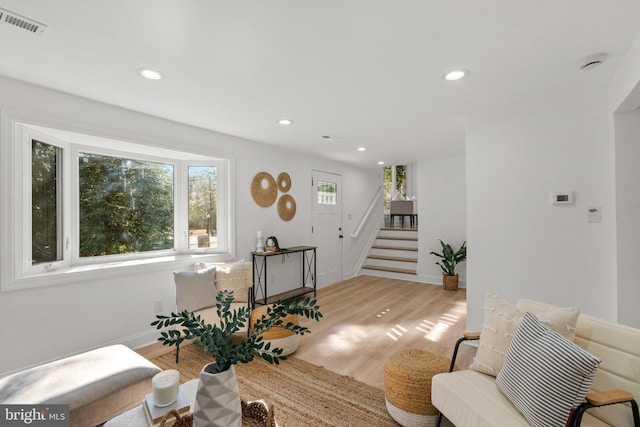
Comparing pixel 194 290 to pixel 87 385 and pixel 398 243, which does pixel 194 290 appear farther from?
pixel 398 243

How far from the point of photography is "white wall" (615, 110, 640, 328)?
7.24 feet

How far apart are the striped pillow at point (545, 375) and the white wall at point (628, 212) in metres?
1.41

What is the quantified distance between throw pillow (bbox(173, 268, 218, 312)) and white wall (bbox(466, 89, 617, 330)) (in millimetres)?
2586

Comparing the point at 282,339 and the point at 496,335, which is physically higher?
the point at 496,335

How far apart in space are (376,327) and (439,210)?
120 inches

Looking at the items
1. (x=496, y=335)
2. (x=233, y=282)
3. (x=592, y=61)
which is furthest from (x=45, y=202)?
(x=592, y=61)

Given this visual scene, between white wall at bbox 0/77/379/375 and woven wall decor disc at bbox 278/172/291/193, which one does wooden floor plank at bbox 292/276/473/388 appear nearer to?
white wall at bbox 0/77/379/375

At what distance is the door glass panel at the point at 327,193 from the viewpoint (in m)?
5.40

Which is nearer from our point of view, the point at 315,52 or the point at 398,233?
the point at 315,52

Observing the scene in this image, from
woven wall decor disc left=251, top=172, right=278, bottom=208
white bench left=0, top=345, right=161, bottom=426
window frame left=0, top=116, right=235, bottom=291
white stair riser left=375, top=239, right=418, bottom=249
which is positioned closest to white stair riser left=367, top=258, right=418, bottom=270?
white stair riser left=375, top=239, right=418, bottom=249

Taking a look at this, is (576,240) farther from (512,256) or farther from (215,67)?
(215,67)

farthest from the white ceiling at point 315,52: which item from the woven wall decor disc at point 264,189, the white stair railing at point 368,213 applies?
the white stair railing at point 368,213

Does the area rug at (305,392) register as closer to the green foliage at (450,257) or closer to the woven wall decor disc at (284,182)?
the woven wall decor disc at (284,182)

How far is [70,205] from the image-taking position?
285cm
